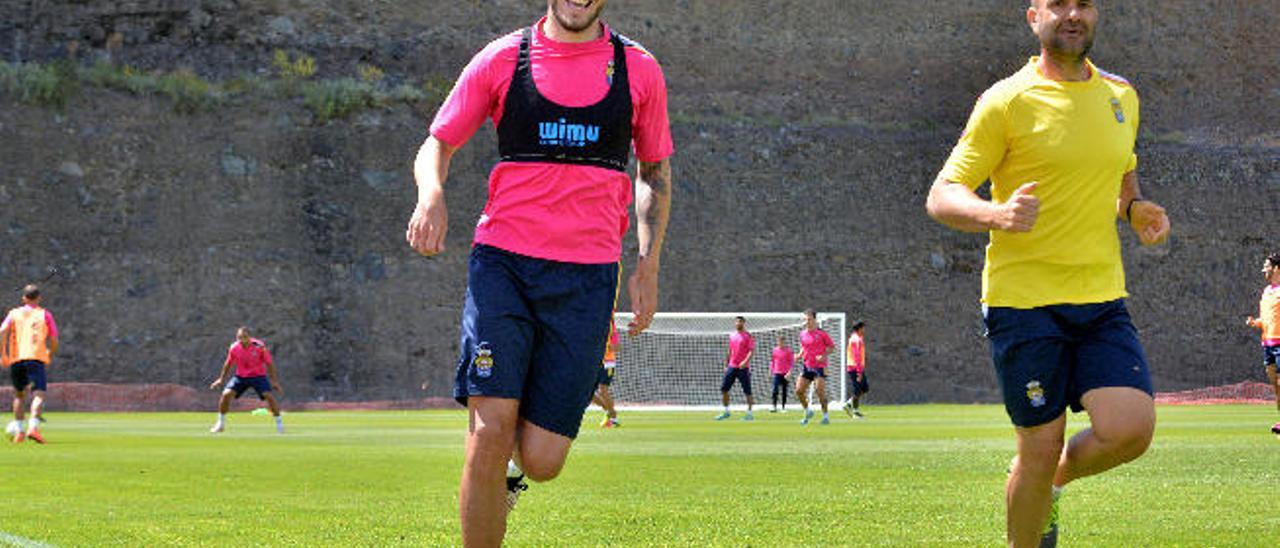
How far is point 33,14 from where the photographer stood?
5753cm

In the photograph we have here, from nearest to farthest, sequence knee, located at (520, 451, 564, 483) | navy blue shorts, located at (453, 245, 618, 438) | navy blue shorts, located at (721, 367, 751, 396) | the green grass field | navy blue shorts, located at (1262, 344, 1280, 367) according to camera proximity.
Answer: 1. navy blue shorts, located at (453, 245, 618, 438)
2. knee, located at (520, 451, 564, 483)
3. the green grass field
4. navy blue shorts, located at (1262, 344, 1280, 367)
5. navy blue shorts, located at (721, 367, 751, 396)

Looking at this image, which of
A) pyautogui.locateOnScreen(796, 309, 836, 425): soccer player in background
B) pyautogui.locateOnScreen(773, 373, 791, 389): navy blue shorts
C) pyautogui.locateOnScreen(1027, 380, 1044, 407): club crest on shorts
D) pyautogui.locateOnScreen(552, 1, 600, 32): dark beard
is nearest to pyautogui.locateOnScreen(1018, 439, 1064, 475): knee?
pyautogui.locateOnScreen(1027, 380, 1044, 407): club crest on shorts

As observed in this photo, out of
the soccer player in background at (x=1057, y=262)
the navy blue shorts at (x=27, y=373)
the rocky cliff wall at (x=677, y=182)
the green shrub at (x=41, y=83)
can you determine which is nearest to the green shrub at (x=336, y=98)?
the rocky cliff wall at (x=677, y=182)

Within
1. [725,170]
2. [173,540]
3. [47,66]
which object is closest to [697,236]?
[725,170]

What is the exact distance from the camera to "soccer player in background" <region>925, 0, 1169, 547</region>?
7762 mm

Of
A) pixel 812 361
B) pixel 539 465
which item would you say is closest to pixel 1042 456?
pixel 539 465

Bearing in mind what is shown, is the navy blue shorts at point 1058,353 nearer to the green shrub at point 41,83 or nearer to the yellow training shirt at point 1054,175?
the yellow training shirt at point 1054,175

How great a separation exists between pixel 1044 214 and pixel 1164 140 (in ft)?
190

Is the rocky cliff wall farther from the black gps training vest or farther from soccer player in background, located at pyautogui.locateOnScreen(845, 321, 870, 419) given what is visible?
the black gps training vest

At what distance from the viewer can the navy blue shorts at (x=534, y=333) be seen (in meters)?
7.31

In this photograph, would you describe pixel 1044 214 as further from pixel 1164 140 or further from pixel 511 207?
pixel 1164 140

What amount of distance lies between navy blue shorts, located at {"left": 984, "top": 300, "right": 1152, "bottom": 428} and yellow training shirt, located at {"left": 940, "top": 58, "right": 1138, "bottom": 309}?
0.06m

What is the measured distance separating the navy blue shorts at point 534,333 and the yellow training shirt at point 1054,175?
1459mm

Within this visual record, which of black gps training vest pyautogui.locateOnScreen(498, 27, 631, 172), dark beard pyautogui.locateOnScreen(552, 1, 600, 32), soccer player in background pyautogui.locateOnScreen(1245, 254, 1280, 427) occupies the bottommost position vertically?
soccer player in background pyautogui.locateOnScreen(1245, 254, 1280, 427)
